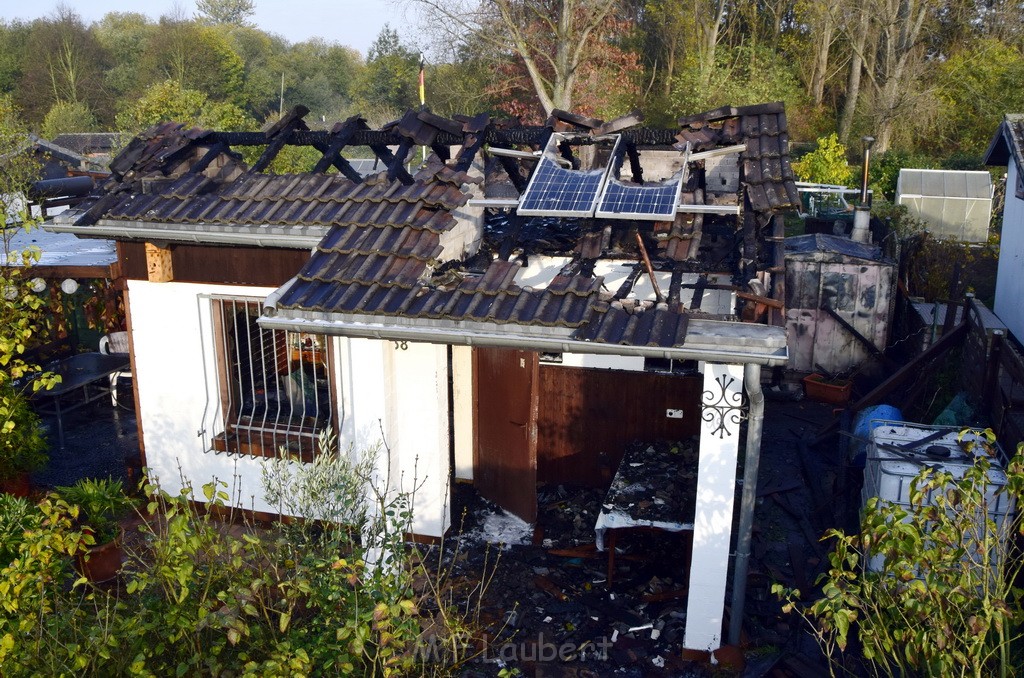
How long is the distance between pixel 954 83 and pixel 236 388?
2906 cm

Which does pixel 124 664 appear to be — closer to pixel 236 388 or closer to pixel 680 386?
pixel 236 388

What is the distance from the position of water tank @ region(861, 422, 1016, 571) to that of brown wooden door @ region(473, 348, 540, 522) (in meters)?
3.12

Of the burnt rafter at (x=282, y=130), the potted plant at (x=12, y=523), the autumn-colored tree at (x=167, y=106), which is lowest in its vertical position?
the potted plant at (x=12, y=523)

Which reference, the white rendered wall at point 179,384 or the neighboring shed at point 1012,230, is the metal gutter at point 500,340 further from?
the neighboring shed at point 1012,230

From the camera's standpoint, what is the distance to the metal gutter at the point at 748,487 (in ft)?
17.8

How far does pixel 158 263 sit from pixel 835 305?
34.3ft

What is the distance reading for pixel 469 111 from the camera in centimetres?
3023

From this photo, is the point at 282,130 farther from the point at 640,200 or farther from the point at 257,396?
the point at 640,200

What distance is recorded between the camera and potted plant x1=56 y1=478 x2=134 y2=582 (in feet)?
22.8

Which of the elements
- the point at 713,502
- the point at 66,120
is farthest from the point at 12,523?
the point at 66,120

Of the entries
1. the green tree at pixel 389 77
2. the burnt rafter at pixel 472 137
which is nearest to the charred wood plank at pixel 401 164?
the burnt rafter at pixel 472 137

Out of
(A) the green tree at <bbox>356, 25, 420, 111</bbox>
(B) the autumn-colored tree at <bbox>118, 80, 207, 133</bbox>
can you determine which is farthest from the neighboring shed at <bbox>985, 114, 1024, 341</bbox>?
(A) the green tree at <bbox>356, 25, 420, 111</bbox>

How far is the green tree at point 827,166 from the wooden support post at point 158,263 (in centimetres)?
2172

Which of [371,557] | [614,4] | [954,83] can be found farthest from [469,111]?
[371,557]
